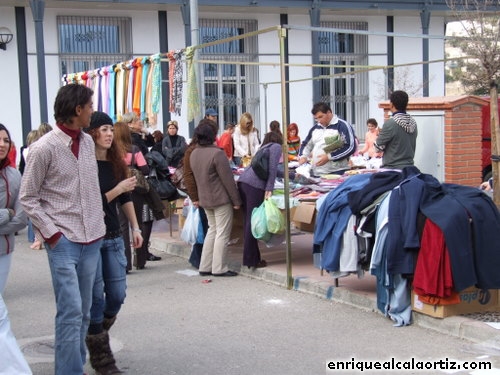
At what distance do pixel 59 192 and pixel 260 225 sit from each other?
3.86 metres

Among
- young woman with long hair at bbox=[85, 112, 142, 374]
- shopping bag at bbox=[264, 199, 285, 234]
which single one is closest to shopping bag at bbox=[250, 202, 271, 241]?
shopping bag at bbox=[264, 199, 285, 234]

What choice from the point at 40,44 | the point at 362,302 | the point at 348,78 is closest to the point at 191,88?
the point at 362,302

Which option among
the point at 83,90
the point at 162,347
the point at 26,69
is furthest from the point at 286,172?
the point at 26,69

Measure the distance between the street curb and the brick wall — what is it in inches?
166

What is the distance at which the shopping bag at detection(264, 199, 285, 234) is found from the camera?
26.1 ft

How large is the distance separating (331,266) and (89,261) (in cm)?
Answer: 287

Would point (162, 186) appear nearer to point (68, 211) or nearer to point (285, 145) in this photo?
point (285, 145)

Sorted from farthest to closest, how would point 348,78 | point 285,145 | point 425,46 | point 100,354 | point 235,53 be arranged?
point 348,78 < point 425,46 < point 235,53 < point 285,145 < point 100,354

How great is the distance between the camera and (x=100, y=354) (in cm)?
507

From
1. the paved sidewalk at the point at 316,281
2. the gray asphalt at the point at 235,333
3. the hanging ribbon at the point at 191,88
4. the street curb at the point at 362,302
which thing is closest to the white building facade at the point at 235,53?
the paved sidewalk at the point at 316,281

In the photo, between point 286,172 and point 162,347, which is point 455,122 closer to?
point 286,172

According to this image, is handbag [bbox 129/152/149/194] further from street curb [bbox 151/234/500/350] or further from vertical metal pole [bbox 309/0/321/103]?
vertical metal pole [bbox 309/0/321/103]

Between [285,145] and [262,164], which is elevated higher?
[285,145]

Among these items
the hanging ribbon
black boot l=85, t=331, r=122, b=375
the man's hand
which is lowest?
black boot l=85, t=331, r=122, b=375
